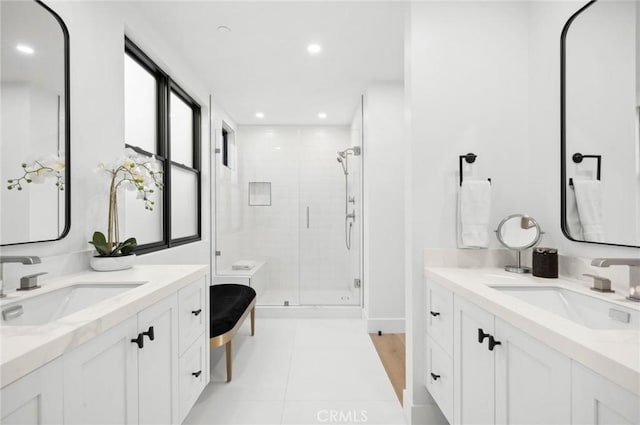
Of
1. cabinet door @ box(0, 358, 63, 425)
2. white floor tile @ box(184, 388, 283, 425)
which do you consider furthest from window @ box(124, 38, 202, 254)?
cabinet door @ box(0, 358, 63, 425)

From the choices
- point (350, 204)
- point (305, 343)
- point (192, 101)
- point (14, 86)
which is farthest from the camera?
point (350, 204)

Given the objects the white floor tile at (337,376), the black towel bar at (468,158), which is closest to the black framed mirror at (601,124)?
the black towel bar at (468,158)

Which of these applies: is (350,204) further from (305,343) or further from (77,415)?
(77,415)

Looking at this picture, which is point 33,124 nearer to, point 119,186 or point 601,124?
point 119,186

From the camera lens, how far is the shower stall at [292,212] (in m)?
3.90

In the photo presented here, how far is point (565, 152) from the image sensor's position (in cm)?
154

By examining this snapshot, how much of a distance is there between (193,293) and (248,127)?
9.77ft

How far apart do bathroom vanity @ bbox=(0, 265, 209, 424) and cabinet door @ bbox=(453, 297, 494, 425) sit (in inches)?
48.4

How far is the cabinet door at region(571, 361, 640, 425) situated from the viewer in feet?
2.05

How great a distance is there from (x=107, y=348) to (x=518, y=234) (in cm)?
186

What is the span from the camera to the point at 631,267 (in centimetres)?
111

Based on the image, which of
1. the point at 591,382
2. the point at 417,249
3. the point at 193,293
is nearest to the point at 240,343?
the point at 193,293

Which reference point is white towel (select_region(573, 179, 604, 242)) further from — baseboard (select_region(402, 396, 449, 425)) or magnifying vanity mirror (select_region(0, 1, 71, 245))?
magnifying vanity mirror (select_region(0, 1, 71, 245))

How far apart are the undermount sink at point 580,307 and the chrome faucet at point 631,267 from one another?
84mm
